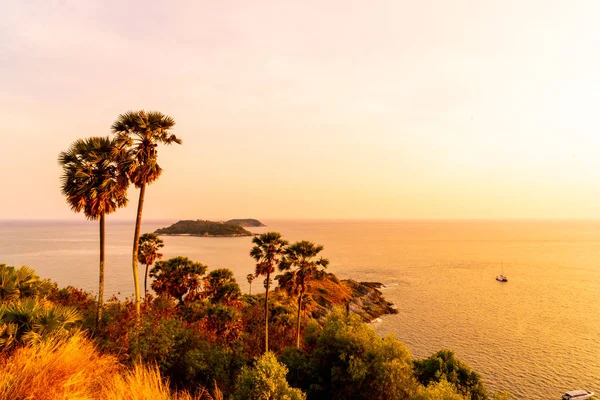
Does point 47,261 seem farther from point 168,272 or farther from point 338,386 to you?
point 338,386

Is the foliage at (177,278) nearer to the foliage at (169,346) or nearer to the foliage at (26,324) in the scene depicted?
the foliage at (169,346)

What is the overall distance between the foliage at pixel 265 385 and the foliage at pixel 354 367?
5.34 m

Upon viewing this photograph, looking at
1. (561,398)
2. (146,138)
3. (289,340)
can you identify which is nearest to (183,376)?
(146,138)

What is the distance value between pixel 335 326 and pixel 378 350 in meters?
2.94

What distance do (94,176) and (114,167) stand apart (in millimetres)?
1172

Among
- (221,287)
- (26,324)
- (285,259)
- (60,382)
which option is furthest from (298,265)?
(60,382)

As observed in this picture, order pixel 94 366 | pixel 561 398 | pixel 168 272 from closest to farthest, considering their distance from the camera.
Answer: pixel 94 366 → pixel 561 398 → pixel 168 272

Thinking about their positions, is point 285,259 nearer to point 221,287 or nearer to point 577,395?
point 221,287

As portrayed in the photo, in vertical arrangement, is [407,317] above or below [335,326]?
below

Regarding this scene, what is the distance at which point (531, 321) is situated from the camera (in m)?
58.7

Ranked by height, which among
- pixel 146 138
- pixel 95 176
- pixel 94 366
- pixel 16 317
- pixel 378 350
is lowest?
pixel 378 350

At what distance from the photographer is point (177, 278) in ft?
128

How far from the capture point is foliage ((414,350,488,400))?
26203mm

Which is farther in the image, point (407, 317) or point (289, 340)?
point (407, 317)
